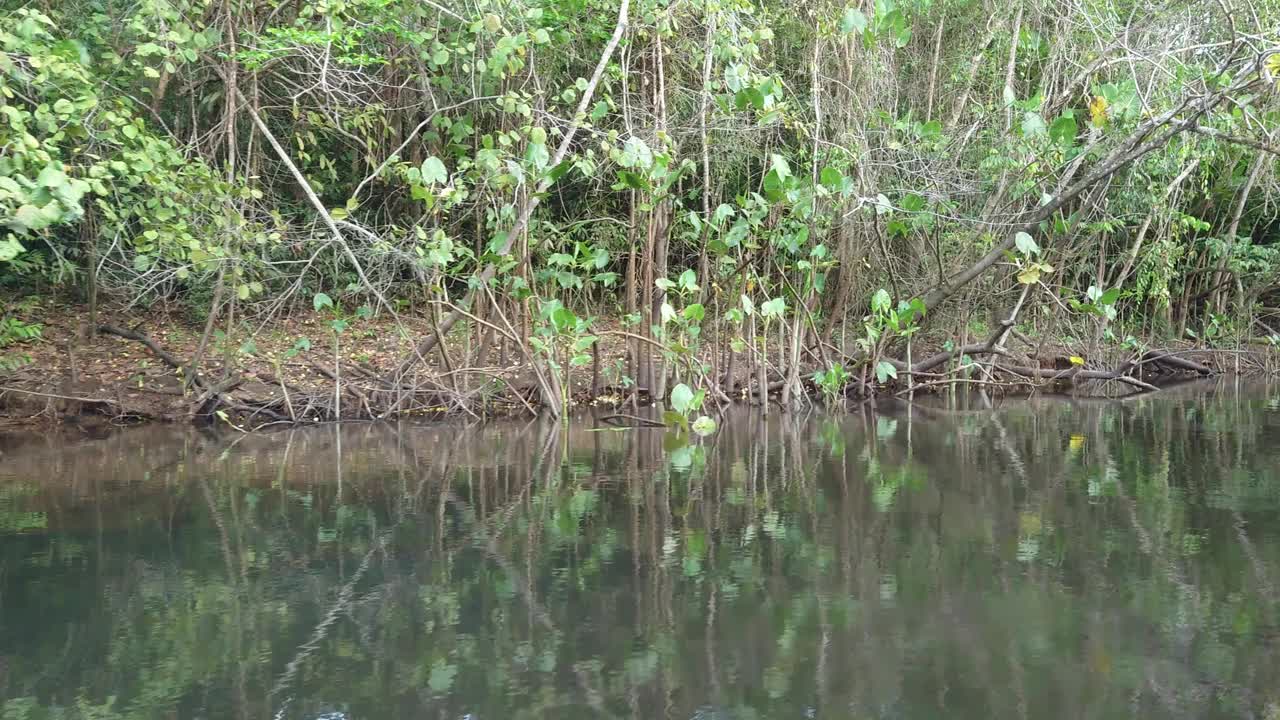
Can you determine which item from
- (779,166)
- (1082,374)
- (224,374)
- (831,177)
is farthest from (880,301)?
(224,374)

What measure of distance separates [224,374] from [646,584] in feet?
22.2

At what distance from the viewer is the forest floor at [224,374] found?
9.65 meters

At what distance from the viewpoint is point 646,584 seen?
170 inches

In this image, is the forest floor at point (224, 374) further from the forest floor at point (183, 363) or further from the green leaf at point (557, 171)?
the green leaf at point (557, 171)

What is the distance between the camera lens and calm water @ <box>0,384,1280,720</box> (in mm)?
3182

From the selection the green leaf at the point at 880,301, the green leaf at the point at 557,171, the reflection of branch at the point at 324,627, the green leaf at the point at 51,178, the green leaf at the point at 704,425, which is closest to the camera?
the reflection of branch at the point at 324,627

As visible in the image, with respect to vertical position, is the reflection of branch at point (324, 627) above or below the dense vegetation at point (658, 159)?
below

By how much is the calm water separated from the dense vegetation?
2.26 meters

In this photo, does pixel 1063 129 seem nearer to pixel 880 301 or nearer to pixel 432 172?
pixel 880 301

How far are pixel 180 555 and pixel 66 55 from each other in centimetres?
398

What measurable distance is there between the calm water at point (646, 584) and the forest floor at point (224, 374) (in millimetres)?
1931

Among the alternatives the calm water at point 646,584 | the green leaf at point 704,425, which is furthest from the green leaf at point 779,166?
the calm water at point 646,584

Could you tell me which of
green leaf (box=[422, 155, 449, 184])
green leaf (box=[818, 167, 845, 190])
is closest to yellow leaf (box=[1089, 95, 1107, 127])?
green leaf (box=[818, 167, 845, 190])

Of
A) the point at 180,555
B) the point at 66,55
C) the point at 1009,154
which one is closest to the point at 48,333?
the point at 66,55
